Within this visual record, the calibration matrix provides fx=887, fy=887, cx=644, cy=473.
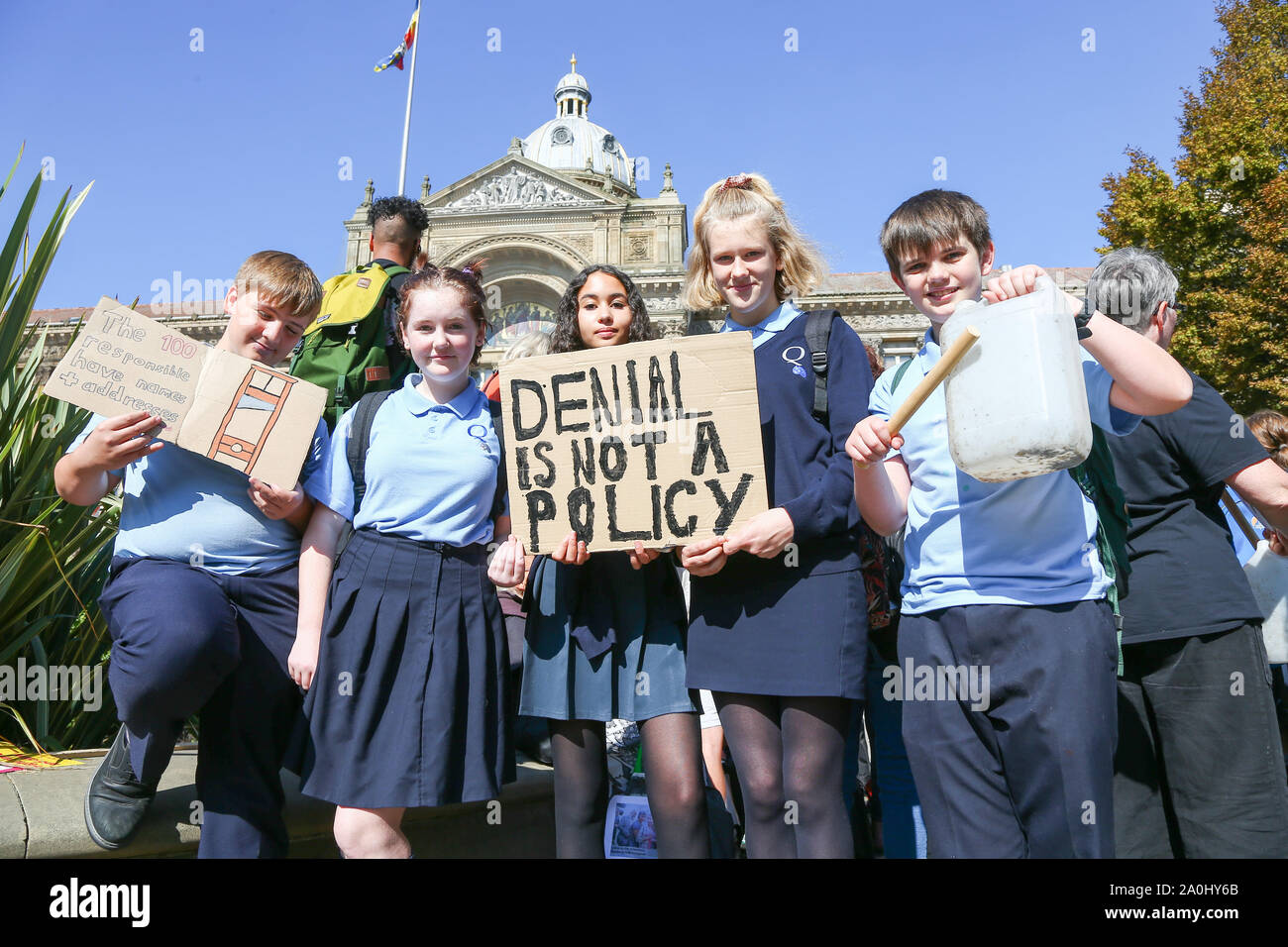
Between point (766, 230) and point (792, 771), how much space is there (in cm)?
147

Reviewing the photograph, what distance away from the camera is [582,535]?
245 centimetres

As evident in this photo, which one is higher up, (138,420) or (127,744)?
(138,420)

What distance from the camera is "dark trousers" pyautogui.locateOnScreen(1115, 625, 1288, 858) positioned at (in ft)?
7.86

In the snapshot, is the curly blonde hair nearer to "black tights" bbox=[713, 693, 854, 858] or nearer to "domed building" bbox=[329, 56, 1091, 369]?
"black tights" bbox=[713, 693, 854, 858]

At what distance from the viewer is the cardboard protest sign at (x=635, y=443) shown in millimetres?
2334

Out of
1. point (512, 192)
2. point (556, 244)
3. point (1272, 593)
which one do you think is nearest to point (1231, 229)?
point (1272, 593)

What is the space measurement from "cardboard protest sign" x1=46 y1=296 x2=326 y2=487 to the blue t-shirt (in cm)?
6

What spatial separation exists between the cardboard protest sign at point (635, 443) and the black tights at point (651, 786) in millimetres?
510

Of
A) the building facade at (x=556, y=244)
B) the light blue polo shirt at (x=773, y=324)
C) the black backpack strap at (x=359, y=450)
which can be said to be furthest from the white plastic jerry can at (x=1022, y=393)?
the building facade at (x=556, y=244)

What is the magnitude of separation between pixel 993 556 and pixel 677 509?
0.79 metres

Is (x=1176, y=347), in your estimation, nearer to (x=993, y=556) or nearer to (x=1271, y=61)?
(x=1271, y=61)

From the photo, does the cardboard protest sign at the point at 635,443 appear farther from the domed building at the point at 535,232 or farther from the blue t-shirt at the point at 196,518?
the domed building at the point at 535,232
